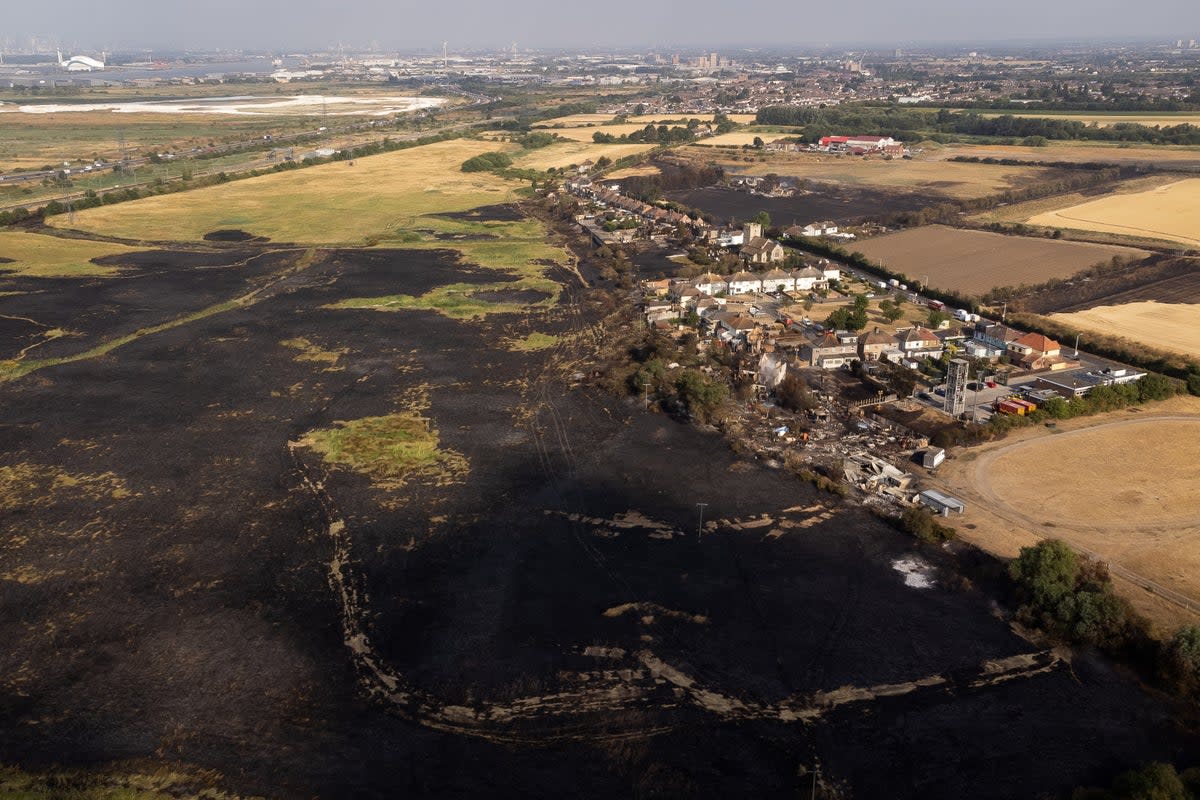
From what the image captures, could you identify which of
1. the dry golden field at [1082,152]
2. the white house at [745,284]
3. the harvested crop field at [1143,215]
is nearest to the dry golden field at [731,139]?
the dry golden field at [1082,152]

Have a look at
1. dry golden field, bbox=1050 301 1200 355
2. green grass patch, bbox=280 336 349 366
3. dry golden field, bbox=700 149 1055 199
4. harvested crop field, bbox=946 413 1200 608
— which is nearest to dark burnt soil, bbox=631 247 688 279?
green grass patch, bbox=280 336 349 366

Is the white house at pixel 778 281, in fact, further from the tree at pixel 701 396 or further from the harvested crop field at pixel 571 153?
the harvested crop field at pixel 571 153

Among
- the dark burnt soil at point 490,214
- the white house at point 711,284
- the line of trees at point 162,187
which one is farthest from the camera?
the dark burnt soil at point 490,214

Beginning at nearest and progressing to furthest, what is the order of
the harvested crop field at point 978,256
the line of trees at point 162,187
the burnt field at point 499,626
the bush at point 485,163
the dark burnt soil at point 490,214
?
the burnt field at point 499,626
the harvested crop field at point 978,256
the line of trees at point 162,187
the dark burnt soil at point 490,214
the bush at point 485,163

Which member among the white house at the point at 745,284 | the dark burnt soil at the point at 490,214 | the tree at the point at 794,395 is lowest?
the tree at the point at 794,395

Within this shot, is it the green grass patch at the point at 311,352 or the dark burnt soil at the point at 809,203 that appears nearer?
the green grass patch at the point at 311,352

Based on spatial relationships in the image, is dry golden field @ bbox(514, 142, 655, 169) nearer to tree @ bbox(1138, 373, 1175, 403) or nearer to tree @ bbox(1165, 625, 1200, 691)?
tree @ bbox(1138, 373, 1175, 403)

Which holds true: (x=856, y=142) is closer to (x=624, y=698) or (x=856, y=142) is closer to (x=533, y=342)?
(x=533, y=342)
